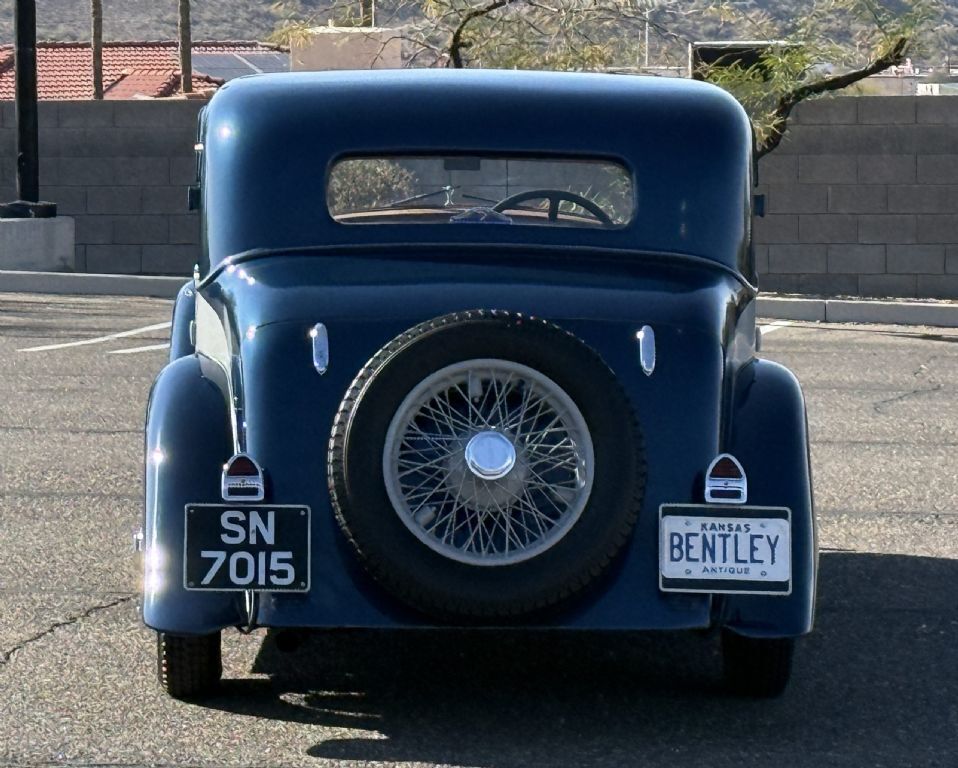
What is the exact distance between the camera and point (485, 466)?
452 cm

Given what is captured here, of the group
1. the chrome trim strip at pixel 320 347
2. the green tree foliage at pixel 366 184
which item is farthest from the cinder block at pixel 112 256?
the chrome trim strip at pixel 320 347

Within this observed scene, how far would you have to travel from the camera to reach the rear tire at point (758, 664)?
4969 mm

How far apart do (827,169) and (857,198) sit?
1.33 feet

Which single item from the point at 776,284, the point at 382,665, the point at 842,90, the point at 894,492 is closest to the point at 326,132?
the point at 382,665

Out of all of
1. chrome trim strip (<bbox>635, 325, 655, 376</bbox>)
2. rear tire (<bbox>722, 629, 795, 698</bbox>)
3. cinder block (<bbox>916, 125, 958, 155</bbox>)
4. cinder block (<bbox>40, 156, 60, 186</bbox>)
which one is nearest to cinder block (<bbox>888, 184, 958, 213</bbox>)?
cinder block (<bbox>916, 125, 958, 155</bbox>)

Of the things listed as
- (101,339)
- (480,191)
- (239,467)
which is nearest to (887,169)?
(101,339)

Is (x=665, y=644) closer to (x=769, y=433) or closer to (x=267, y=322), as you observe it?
(x=769, y=433)

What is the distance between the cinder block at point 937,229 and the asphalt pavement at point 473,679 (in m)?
9.85

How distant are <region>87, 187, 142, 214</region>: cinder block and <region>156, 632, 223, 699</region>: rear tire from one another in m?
14.5

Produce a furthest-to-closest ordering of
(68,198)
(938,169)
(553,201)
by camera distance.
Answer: (68,198)
(938,169)
(553,201)

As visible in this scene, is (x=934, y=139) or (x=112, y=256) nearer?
(x=934, y=139)

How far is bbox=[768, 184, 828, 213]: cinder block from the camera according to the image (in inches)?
701

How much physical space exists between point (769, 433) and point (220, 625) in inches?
60.6

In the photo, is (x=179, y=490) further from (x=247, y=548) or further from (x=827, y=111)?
(x=827, y=111)
